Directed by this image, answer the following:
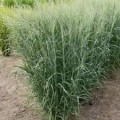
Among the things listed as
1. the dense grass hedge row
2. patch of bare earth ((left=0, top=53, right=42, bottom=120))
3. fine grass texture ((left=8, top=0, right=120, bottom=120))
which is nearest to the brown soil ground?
patch of bare earth ((left=0, top=53, right=42, bottom=120))

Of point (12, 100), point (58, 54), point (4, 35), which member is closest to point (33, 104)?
point (12, 100)

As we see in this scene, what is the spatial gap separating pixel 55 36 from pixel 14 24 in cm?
66

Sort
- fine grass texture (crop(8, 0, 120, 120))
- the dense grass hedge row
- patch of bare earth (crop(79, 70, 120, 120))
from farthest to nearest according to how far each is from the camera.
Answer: the dense grass hedge row → patch of bare earth (crop(79, 70, 120, 120)) → fine grass texture (crop(8, 0, 120, 120))

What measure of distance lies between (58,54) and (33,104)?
0.89 m

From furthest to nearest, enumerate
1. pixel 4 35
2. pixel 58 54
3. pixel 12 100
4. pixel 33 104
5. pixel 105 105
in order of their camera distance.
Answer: pixel 4 35
pixel 12 100
pixel 105 105
pixel 33 104
pixel 58 54

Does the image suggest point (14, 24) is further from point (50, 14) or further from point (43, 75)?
point (43, 75)

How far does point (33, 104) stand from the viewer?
399cm

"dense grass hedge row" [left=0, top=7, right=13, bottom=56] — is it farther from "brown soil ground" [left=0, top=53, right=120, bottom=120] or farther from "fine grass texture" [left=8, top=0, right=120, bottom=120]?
"fine grass texture" [left=8, top=0, right=120, bottom=120]

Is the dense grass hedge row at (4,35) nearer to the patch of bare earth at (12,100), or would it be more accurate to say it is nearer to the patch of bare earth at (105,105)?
the patch of bare earth at (12,100)

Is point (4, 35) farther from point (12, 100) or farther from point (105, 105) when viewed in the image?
point (105, 105)

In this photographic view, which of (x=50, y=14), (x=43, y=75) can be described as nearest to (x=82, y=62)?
(x=43, y=75)

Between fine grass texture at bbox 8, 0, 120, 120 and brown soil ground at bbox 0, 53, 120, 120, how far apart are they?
279 millimetres

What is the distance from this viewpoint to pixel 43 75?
339 cm

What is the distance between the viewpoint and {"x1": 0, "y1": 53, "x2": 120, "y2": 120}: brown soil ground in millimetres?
3893
